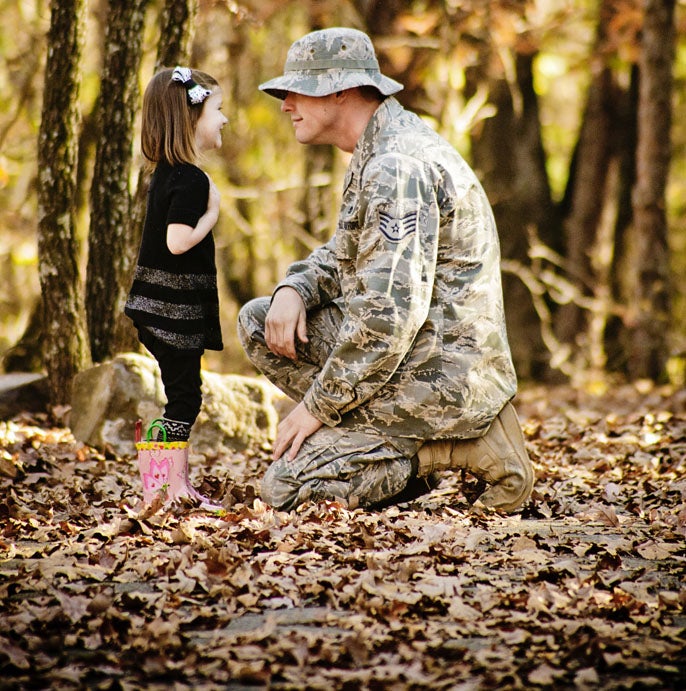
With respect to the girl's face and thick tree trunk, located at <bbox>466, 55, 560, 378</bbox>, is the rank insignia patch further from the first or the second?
thick tree trunk, located at <bbox>466, 55, 560, 378</bbox>

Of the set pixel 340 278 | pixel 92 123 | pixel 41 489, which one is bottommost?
pixel 41 489

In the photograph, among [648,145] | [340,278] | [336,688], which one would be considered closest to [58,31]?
[340,278]

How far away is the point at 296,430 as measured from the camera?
4.57 meters

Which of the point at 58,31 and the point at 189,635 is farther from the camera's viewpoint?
the point at 58,31

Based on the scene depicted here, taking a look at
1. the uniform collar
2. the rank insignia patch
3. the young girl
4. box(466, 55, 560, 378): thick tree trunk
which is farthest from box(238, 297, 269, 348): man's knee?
box(466, 55, 560, 378): thick tree trunk

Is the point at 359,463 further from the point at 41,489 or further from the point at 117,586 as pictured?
the point at 41,489

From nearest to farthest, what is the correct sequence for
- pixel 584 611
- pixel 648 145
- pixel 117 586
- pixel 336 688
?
pixel 336 688, pixel 584 611, pixel 117 586, pixel 648 145

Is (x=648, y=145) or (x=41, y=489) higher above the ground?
(x=648, y=145)

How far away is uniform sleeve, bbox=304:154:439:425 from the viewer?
426 cm

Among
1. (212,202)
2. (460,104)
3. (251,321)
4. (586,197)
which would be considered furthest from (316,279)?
(586,197)

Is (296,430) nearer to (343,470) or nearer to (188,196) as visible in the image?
(343,470)

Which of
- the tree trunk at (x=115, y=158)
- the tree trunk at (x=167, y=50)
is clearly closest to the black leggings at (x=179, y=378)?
the tree trunk at (x=167, y=50)

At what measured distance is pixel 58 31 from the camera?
22.3 ft

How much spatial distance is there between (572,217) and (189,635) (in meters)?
11.3
